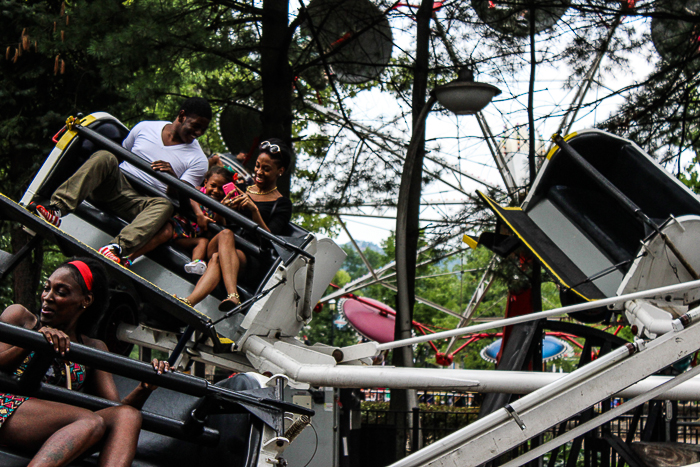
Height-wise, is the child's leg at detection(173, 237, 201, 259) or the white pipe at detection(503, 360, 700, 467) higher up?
the child's leg at detection(173, 237, 201, 259)

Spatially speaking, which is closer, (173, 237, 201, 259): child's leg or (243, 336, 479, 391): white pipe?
(243, 336, 479, 391): white pipe

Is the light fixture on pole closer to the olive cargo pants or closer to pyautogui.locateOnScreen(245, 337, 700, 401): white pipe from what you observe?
the olive cargo pants

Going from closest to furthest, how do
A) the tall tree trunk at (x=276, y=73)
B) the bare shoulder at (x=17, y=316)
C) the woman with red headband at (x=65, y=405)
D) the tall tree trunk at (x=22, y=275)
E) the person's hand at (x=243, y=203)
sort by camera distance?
the woman with red headband at (x=65, y=405), the bare shoulder at (x=17, y=316), the person's hand at (x=243, y=203), the tall tree trunk at (x=276, y=73), the tall tree trunk at (x=22, y=275)

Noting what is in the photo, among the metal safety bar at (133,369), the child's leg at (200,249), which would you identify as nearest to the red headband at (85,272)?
the metal safety bar at (133,369)

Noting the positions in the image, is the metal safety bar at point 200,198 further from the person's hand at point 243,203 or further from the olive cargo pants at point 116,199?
the person's hand at point 243,203

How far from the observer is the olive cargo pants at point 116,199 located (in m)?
4.82

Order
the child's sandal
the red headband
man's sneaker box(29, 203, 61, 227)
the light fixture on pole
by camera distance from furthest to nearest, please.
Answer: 1. the light fixture on pole
2. the child's sandal
3. man's sneaker box(29, 203, 61, 227)
4. the red headband

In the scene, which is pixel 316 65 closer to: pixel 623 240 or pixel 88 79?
pixel 88 79

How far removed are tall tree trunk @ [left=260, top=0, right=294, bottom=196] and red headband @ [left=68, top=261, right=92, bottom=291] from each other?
19.3ft

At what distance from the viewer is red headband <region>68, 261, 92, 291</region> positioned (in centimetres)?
310

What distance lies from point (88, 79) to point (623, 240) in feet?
25.3

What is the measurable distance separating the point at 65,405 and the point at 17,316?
0.45 meters

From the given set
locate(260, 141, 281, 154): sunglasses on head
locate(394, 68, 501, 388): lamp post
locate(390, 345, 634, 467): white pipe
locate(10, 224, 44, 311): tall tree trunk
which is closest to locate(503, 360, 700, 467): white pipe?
locate(390, 345, 634, 467): white pipe

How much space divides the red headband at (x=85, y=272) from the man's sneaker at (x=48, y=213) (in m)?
1.19
